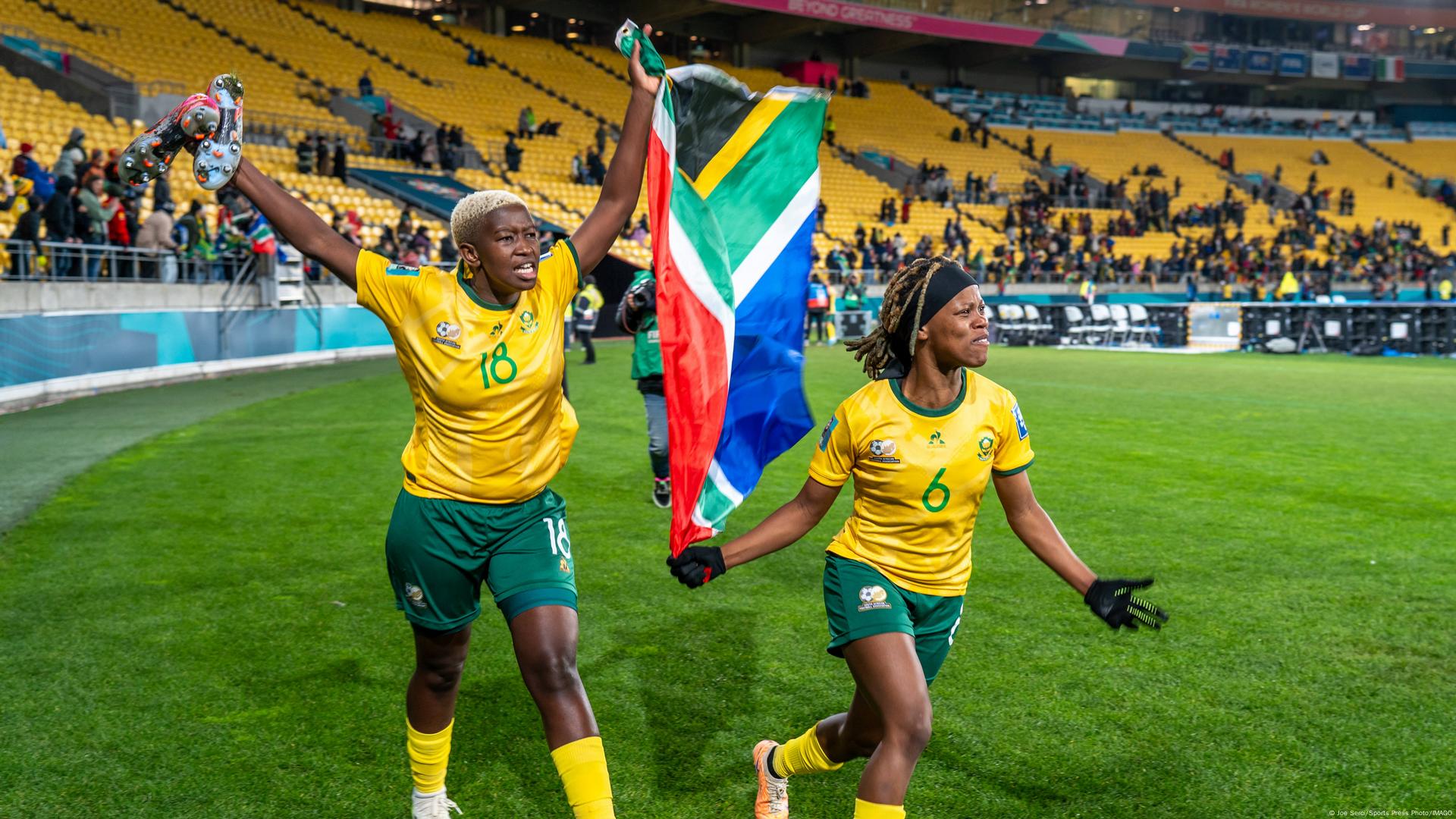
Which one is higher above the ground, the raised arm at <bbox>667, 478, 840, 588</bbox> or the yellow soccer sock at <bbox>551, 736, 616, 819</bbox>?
the raised arm at <bbox>667, 478, 840, 588</bbox>

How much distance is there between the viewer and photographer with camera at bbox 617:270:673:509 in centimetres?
884

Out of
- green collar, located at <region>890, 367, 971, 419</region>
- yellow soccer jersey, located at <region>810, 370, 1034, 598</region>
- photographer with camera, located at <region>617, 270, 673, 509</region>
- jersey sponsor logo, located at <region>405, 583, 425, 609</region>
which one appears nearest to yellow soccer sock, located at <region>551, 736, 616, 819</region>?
jersey sponsor logo, located at <region>405, 583, 425, 609</region>

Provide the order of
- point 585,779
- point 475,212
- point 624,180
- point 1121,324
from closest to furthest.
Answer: point 585,779 < point 475,212 < point 624,180 < point 1121,324

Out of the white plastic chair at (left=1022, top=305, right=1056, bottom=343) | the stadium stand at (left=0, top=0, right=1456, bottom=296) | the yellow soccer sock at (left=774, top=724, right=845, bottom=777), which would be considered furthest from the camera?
the white plastic chair at (left=1022, top=305, right=1056, bottom=343)

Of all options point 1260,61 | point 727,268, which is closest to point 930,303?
point 727,268

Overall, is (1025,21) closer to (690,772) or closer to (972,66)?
(972,66)

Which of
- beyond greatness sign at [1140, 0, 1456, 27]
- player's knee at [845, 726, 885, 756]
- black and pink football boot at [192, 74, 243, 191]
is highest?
beyond greatness sign at [1140, 0, 1456, 27]

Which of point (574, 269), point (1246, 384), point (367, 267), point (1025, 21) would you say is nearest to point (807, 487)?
point (574, 269)

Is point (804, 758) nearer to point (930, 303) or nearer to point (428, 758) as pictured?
point (428, 758)

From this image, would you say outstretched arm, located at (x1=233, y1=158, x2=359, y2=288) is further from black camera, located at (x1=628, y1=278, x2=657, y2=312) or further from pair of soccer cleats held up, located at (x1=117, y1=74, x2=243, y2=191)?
black camera, located at (x1=628, y1=278, x2=657, y2=312)

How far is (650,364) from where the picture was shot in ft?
30.6

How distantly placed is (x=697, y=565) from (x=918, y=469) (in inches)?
28.0

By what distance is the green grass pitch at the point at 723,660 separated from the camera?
4.32 metres

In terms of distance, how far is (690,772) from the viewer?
4449 mm
